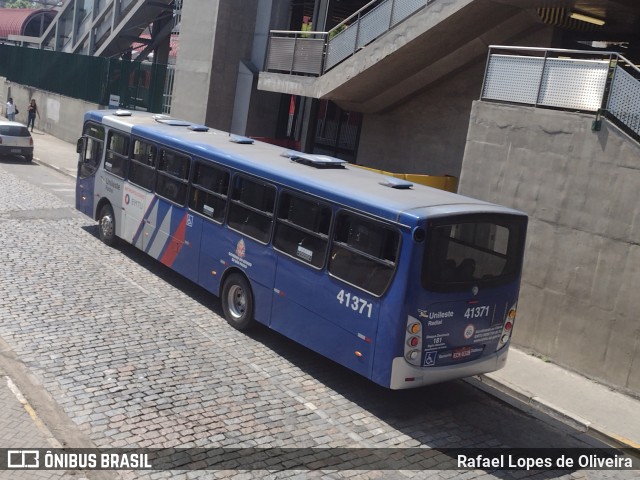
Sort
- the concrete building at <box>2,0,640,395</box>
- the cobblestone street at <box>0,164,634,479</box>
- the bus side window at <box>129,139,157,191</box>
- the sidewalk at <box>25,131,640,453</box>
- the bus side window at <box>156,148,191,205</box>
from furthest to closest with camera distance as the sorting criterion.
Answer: the bus side window at <box>129,139,157,191</box>
the bus side window at <box>156,148,191,205</box>
the concrete building at <box>2,0,640,395</box>
the sidewalk at <box>25,131,640,453</box>
the cobblestone street at <box>0,164,634,479</box>

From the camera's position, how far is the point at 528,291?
1233 centimetres

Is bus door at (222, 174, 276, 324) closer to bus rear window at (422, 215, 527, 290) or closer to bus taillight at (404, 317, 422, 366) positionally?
bus taillight at (404, 317, 422, 366)

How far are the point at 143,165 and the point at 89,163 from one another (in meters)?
2.80

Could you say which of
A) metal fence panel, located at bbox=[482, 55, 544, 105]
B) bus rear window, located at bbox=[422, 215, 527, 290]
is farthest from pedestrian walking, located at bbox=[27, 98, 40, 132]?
bus rear window, located at bbox=[422, 215, 527, 290]

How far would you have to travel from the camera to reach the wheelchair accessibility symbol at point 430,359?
9.02m

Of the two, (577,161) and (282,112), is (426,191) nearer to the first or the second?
(577,161)

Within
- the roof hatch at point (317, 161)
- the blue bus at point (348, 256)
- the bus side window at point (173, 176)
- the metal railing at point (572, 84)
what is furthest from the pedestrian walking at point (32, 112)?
the metal railing at point (572, 84)

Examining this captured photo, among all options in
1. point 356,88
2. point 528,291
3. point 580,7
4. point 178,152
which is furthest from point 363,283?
point 356,88

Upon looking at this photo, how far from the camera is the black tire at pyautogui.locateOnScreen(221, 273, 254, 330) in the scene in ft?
37.9

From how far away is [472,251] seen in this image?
30.2 feet

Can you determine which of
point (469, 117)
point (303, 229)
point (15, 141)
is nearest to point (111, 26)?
point (15, 141)

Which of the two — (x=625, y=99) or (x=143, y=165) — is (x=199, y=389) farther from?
(x=625, y=99)

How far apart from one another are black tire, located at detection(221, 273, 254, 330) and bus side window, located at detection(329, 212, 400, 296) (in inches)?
88.5

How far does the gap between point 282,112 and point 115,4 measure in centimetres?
1598
